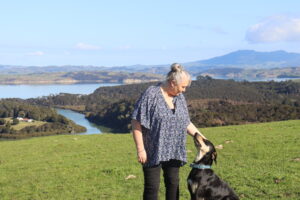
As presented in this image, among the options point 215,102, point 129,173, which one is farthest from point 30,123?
point 129,173

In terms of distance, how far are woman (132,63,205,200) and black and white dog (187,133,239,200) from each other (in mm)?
383

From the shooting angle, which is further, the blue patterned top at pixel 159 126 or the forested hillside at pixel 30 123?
the forested hillside at pixel 30 123

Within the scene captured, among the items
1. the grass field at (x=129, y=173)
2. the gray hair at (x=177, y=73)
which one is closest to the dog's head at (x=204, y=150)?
the gray hair at (x=177, y=73)

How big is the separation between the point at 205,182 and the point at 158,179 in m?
0.80

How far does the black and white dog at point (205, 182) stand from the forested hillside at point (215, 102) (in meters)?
49.2

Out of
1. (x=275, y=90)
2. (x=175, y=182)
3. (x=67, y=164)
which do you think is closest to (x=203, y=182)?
(x=175, y=182)

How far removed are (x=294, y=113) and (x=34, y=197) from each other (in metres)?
50.0

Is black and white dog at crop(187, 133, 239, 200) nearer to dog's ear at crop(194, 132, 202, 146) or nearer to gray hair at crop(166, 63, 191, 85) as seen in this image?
dog's ear at crop(194, 132, 202, 146)

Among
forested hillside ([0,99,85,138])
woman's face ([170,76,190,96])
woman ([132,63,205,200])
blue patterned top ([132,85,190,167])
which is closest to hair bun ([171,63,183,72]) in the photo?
woman ([132,63,205,200])

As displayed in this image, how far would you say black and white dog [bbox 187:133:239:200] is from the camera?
5.44 m

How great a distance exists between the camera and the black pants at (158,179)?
16.5ft

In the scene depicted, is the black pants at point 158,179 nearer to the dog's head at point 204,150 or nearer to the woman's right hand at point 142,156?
the woman's right hand at point 142,156

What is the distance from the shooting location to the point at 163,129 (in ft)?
16.2

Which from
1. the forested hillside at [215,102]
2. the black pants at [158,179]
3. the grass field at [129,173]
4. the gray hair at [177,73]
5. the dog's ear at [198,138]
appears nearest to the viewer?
the gray hair at [177,73]
